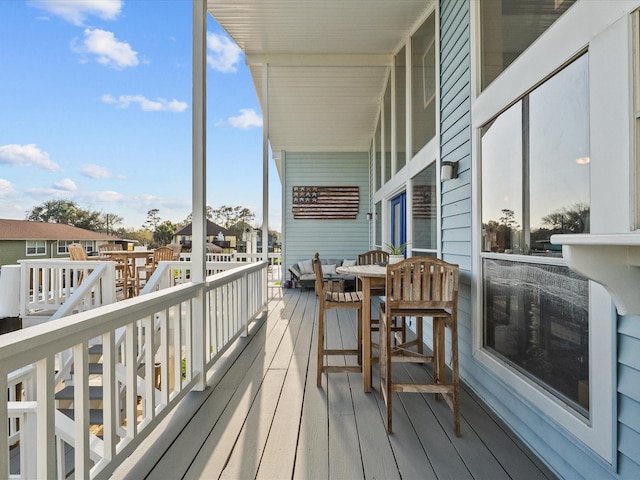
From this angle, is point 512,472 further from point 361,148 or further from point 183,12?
point 361,148

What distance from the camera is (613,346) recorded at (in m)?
1.32

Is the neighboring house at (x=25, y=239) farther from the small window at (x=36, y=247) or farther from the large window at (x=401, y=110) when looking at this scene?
the large window at (x=401, y=110)

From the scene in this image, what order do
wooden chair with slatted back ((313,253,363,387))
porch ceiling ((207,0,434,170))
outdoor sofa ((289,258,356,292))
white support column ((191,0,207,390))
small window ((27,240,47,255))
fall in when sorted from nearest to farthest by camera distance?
small window ((27,240,47,255))
white support column ((191,0,207,390))
wooden chair with slatted back ((313,253,363,387))
porch ceiling ((207,0,434,170))
outdoor sofa ((289,258,356,292))

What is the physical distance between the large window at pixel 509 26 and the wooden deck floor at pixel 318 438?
213 cm

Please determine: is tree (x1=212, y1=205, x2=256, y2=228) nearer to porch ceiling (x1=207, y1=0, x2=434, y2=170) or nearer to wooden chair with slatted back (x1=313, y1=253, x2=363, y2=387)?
porch ceiling (x1=207, y1=0, x2=434, y2=170)

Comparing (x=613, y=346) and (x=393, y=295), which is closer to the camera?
(x=613, y=346)

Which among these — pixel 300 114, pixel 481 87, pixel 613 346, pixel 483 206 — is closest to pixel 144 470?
pixel 613 346

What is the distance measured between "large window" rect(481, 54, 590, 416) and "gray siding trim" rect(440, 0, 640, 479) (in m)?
0.18

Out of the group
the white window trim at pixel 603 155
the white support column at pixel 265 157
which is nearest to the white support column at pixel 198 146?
the white window trim at pixel 603 155

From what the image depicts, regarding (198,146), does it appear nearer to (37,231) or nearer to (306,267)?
(37,231)

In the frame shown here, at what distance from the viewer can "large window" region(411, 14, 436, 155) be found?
3.62m

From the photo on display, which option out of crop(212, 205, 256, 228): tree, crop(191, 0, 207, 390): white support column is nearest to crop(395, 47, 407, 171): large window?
crop(191, 0, 207, 390): white support column

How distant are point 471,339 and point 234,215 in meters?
21.3

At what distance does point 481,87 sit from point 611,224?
1553 mm
